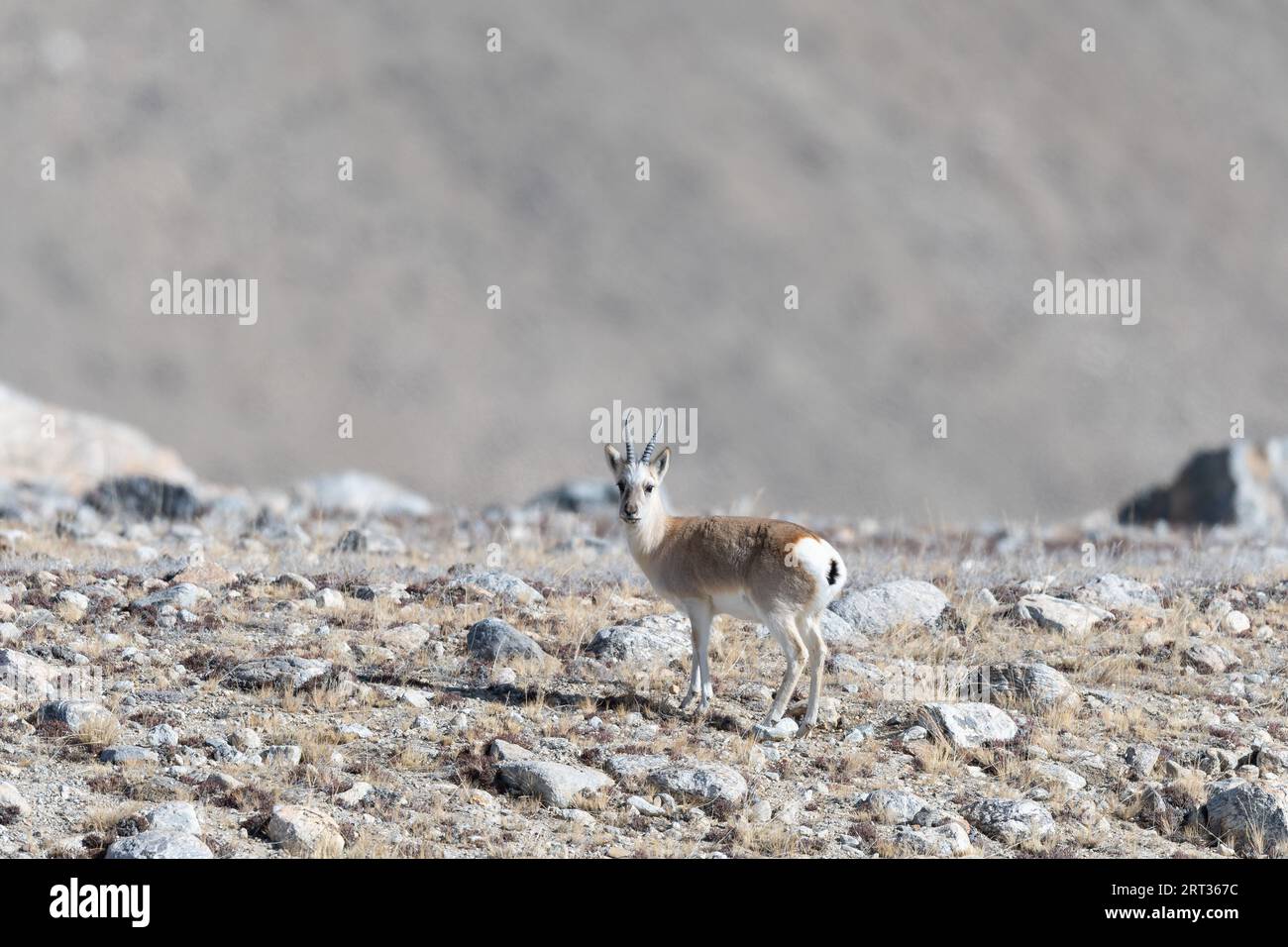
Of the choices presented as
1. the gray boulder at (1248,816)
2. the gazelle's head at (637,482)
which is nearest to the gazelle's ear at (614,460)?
the gazelle's head at (637,482)

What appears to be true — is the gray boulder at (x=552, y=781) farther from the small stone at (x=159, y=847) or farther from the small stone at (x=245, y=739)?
the small stone at (x=159, y=847)

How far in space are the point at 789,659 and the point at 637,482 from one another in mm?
2010

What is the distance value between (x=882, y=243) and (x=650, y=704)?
373 ft

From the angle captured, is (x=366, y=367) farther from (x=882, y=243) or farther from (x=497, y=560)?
(x=497, y=560)

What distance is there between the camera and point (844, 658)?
15016mm

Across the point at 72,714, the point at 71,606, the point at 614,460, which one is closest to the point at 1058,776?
the point at 614,460

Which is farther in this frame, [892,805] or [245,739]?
[245,739]

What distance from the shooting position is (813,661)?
1354cm

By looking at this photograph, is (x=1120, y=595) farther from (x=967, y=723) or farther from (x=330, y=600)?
(x=330, y=600)

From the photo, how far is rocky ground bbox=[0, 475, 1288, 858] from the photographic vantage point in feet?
37.9

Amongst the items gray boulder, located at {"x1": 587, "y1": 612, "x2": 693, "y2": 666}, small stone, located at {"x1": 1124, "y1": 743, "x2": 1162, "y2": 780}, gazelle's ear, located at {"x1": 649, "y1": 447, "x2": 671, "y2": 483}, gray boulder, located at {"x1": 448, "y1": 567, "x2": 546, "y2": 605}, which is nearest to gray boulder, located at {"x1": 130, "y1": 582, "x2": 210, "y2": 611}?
gray boulder, located at {"x1": 448, "y1": 567, "x2": 546, "y2": 605}

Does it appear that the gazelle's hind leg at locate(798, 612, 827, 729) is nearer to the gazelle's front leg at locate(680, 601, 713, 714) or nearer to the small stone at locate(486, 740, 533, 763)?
the gazelle's front leg at locate(680, 601, 713, 714)

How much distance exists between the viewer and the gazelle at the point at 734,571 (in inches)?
526
